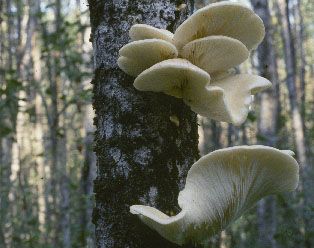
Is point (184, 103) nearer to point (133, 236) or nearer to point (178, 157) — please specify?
point (178, 157)

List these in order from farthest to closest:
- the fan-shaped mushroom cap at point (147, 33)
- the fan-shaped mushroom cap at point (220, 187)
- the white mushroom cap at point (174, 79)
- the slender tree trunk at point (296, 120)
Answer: the slender tree trunk at point (296, 120) < the fan-shaped mushroom cap at point (147, 33) < the white mushroom cap at point (174, 79) < the fan-shaped mushroom cap at point (220, 187)

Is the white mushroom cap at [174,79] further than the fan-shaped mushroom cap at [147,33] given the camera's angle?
No

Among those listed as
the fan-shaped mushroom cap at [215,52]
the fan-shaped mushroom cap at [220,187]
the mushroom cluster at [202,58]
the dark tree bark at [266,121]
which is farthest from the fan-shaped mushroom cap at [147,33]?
the dark tree bark at [266,121]

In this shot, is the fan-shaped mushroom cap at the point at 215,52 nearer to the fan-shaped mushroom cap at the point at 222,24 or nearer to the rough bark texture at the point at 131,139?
the fan-shaped mushroom cap at the point at 222,24

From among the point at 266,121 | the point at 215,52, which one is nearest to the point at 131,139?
the point at 215,52

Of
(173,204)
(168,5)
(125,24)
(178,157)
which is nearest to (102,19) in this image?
(125,24)

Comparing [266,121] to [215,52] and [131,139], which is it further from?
[131,139]
